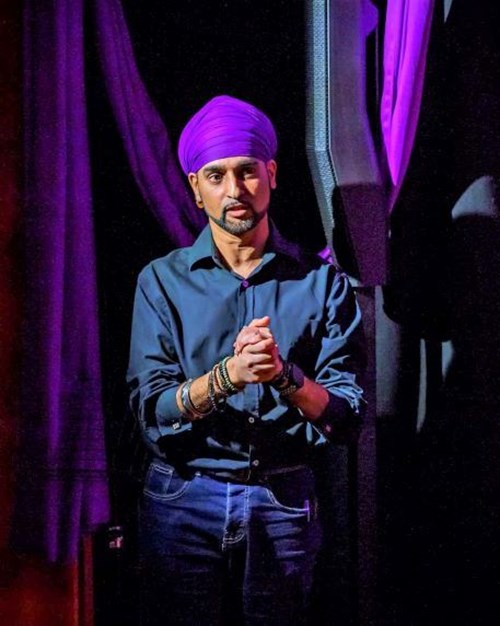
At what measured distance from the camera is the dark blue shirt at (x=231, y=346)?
76.3 inches

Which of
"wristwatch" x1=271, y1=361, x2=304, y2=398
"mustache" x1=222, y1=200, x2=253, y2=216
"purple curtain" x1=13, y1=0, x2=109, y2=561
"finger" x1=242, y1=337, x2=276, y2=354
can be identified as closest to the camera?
"finger" x1=242, y1=337, x2=276, y2=354

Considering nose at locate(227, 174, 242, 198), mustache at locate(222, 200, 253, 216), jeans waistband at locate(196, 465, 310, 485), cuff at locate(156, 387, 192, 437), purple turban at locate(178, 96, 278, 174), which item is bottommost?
jeans waistband at locate(196, 465, 310, 485)

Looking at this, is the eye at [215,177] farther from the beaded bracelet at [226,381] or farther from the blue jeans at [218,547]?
the blue jeans at [218,547]

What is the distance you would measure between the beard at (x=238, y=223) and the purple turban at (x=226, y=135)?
160 mm

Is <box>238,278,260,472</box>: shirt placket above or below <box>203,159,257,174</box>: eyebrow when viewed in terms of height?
below

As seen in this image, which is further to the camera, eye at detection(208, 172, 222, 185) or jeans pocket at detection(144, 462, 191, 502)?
eye at detection(208, 172, 222, 185)

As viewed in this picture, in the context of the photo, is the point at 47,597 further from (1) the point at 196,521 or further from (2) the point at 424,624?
(2) the point at 424,624

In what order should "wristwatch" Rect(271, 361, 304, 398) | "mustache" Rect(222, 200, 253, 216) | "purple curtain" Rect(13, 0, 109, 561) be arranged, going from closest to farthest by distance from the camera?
1. "wristwatch" Rect(271, 361, 304, 398)
2. "mustache" Rect(222, 200, 253, 216)
3. "purple curtain" Rect(13, 0, 109, 561)

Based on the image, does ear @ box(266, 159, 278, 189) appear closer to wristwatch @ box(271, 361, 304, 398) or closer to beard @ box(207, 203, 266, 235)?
beard @ box(207, 203, 266, 235)

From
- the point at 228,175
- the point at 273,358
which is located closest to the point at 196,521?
the point at 273,358

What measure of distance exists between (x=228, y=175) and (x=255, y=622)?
1261 mm

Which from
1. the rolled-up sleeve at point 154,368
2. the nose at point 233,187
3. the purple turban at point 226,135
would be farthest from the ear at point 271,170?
the rolled-up sleeve at point 154,368

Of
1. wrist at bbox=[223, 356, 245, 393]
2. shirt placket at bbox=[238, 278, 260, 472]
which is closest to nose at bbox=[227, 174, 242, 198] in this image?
shirt placket at bbox=[238, 278, 260, 472]

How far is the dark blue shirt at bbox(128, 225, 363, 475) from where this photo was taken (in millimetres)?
1938
